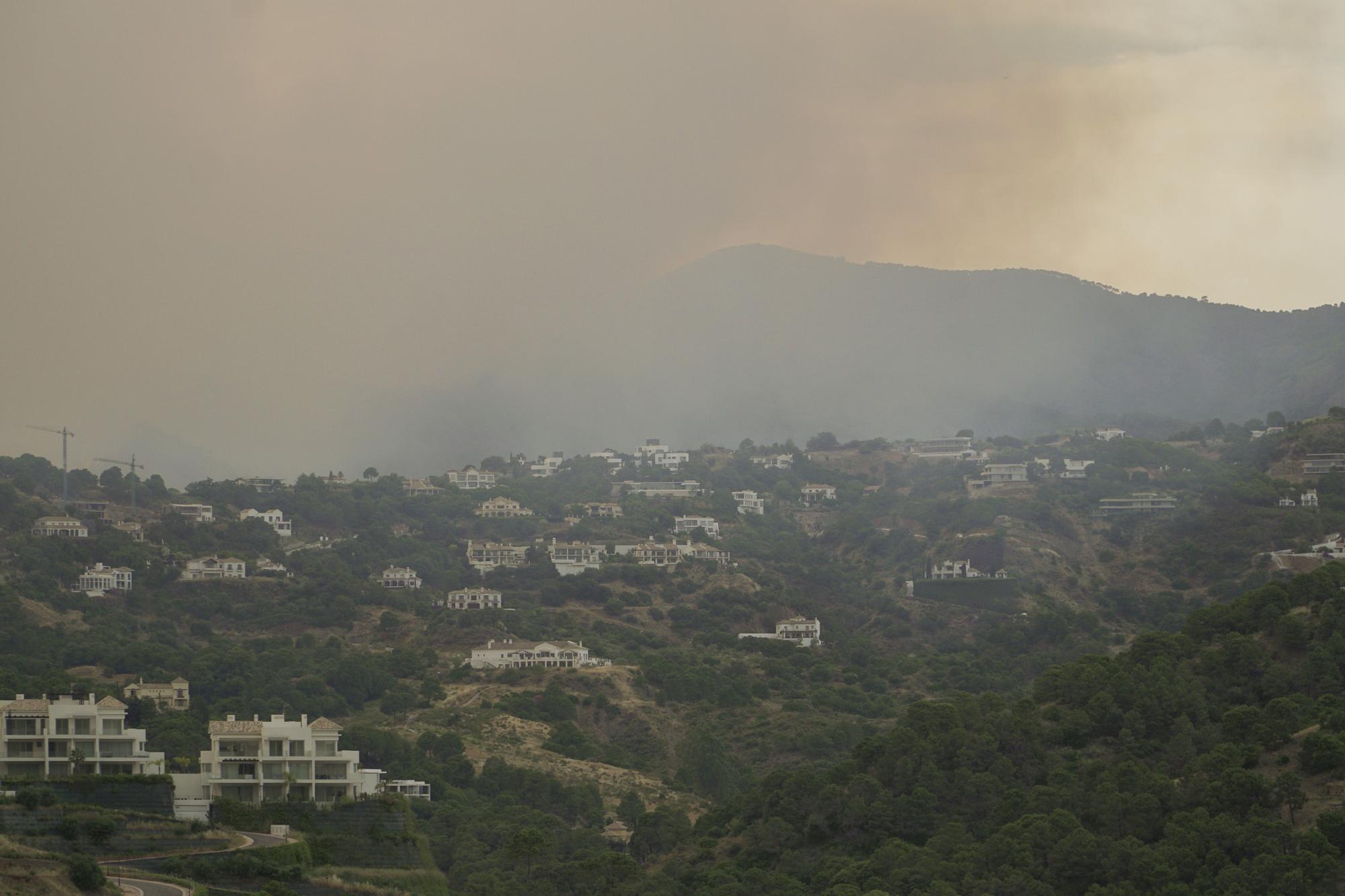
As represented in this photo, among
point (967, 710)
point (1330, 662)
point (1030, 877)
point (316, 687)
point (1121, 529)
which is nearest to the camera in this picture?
point (1030, 877)

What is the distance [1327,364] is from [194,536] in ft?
327

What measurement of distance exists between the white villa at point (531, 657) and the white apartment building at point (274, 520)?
115 ft

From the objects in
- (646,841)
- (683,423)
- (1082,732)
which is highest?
(683,423)

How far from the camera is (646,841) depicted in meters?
55.9

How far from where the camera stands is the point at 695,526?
119 metres

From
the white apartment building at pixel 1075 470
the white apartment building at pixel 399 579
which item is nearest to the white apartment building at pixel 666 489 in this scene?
the white apartment building at pixel 1075 470

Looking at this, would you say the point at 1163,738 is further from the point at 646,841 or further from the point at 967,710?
the point at 646,841

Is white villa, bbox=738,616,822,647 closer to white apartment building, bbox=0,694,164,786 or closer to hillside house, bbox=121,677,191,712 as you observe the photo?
hillside house, bbox=121,677,191,712

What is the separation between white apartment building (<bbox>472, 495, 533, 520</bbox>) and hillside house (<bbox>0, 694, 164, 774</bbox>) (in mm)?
80091

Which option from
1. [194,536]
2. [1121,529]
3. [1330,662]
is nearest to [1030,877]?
[1330,662]

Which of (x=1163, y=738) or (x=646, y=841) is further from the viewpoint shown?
(x=646, y=841)

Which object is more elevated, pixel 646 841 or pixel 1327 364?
pixel 1327 364

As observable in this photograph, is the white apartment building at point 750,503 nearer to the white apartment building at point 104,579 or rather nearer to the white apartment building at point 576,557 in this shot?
the white apartment building at point 576,557

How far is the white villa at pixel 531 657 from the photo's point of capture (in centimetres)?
8294
